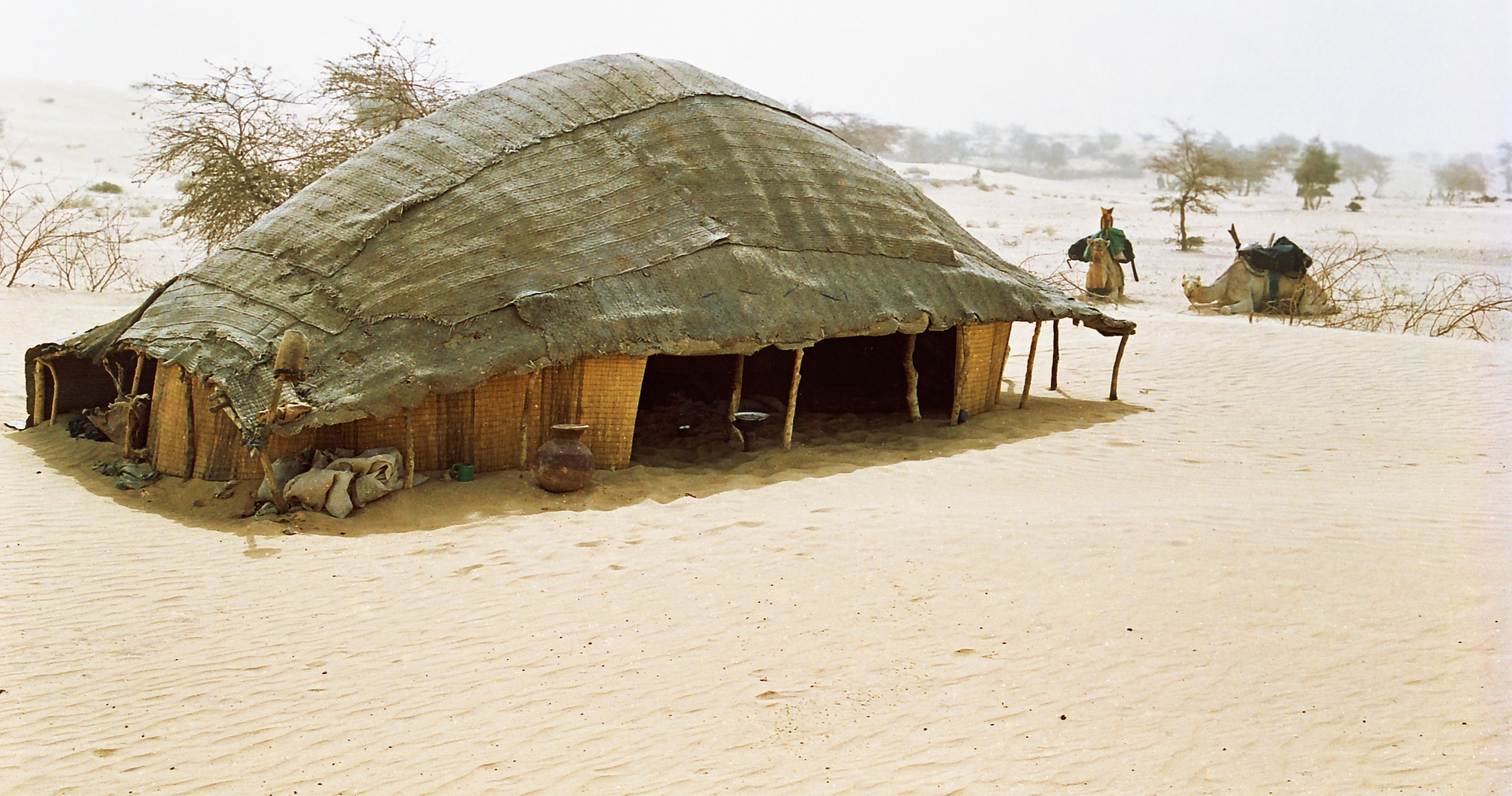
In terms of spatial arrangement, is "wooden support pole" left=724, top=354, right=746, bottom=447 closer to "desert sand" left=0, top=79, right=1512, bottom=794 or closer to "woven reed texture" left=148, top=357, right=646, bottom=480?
"desert sand" left=0, top=79, right=1512, bottom=794

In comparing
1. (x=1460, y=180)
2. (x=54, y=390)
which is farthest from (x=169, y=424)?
(x=1460, y=180)

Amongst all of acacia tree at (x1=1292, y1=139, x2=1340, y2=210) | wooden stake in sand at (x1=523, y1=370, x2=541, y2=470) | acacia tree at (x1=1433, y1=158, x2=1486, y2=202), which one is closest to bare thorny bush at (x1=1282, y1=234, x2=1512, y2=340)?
wooden stake in sand at (x1=523, y1=370, x2=541, y2=470)

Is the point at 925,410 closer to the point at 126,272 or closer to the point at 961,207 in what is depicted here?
the point at 126,272

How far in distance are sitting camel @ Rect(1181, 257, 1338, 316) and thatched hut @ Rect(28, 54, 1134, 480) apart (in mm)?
9975

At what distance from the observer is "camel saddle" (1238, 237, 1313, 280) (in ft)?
61.1

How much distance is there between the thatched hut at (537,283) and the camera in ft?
24.3

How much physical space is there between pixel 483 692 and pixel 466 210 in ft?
15.4

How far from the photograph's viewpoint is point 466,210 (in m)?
8.23

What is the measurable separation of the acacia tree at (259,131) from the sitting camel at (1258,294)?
46.2 ft

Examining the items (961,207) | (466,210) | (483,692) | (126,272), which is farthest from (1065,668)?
(961,207)

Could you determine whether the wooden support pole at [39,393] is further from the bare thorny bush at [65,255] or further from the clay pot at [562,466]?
the bare thorny bush at [65,255]

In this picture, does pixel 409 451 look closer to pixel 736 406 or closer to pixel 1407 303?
pixel 736 406

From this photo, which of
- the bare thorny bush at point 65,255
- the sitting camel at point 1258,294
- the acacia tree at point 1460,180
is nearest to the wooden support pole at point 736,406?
the sitting camel at point 1258,294

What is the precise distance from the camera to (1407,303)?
18.8 metres
